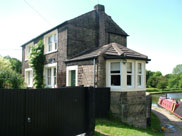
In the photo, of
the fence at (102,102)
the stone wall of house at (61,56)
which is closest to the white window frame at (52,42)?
the stone wall of house at (61,56)

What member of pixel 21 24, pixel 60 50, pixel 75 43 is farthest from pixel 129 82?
pixel 21 24

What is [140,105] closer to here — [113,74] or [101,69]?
[113,74]

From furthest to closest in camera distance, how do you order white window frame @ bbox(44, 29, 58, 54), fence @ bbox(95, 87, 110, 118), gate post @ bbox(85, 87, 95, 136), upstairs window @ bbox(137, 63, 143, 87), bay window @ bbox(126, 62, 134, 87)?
white window frame @ bbox(44, 29, 58, 54)
upstairs window @ bbox(137, 63, 143, 87)
bay window @ bbox(126, 62, 134, 87)
fence @ bbox(95, 87, 110, 118)
gate post @ bbox(85, 87, 95, 136)

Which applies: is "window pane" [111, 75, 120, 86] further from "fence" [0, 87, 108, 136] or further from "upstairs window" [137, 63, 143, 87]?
"fence" [0, 87, 108, 136]

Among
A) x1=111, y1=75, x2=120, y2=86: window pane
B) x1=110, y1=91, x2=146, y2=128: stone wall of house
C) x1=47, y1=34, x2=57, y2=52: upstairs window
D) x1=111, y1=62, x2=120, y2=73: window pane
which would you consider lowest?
x1=110, y1=91, x2=146, y2=128: stone wall of house

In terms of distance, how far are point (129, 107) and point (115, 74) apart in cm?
241

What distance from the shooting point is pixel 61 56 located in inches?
581

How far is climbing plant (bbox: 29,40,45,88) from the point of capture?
1689cm

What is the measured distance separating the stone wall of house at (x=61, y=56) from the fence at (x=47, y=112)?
7.69 meters

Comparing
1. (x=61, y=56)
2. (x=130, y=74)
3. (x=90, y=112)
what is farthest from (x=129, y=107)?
(x=61, y=56)

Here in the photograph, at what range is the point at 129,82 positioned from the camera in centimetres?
1150

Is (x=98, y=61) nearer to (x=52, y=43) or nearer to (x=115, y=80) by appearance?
(x=115, y=80)

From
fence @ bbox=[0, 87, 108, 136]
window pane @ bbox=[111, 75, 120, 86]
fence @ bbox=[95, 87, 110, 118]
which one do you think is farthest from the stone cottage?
fence @ bbox=[0, 87, 108, 136]

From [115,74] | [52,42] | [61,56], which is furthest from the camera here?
[52,42]
